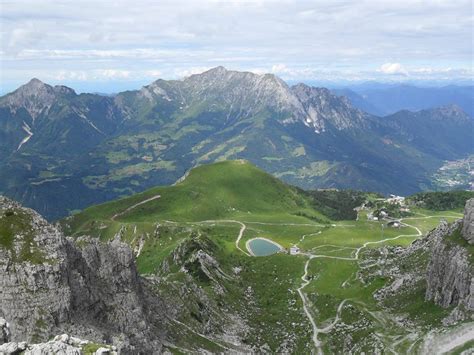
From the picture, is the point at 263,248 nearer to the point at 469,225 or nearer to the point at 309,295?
the point at 309,295

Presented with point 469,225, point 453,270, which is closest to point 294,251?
point 469,225

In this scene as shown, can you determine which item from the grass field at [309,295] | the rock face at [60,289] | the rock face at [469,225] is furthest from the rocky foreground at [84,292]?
the grass field at [309,295]

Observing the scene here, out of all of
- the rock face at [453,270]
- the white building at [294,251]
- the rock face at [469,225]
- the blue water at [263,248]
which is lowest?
the blue water at [263,248]

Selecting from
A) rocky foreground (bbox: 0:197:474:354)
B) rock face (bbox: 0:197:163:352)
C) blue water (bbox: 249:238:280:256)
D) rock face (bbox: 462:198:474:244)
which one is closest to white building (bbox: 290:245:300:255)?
blue water (bbox: 249:238:280:256)

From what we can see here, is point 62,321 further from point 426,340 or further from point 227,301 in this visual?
point 227,301

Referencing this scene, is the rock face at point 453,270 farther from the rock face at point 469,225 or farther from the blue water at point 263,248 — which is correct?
the blue water at point 263,248
